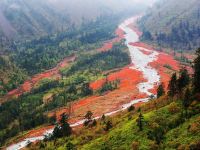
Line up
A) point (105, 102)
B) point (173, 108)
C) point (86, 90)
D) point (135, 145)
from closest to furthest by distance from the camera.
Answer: point (135, 145)
point (173, 108)
point (105, 102)
point (86, 90)

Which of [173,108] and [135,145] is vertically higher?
[173,108]

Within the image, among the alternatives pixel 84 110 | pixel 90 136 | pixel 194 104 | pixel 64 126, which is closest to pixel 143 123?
pixel 194 104

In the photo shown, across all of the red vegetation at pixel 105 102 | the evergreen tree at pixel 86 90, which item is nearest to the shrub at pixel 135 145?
the red vegetation at pixel 105 102

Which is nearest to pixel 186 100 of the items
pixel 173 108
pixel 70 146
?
pixel 173 108

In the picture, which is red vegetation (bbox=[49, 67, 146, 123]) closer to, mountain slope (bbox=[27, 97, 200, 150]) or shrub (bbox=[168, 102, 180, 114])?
mountain slope (bbox=[27, 97, 200, 150])

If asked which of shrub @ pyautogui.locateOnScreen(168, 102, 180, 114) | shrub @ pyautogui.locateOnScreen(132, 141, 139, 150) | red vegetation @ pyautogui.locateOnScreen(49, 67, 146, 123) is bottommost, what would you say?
red vegetation @ pyautogui.locateOnScreen(49, 67, 146, 123)

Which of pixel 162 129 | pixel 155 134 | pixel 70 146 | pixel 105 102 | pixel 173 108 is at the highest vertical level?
pixel 173 108

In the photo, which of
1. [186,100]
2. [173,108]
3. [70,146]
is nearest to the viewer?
[186,100]

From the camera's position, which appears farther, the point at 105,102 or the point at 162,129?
the point at 105,102

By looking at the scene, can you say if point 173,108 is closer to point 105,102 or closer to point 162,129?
point 162,129

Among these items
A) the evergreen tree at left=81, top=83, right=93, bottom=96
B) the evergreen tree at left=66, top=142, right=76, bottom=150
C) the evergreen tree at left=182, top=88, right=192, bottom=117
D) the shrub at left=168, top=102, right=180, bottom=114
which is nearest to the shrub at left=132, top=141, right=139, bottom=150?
the shrub at left=168, top=102, right=180, bottom=114

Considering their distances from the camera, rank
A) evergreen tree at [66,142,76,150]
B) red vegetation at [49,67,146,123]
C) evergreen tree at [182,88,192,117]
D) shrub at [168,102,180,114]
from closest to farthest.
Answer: evergreen tree at [182,88,192,117] → shrub at [168,102,180,114] → evergreen tree at [66,142,76,150] → red vegetation at [49,67,146,123]
